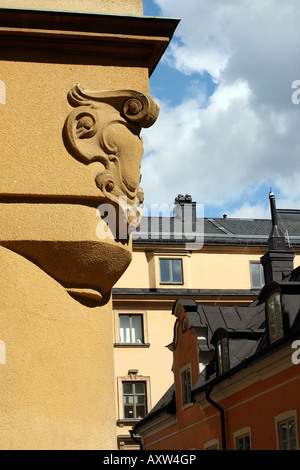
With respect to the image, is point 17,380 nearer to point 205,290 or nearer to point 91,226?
point 91,226

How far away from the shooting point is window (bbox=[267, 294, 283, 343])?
2012 centimetres

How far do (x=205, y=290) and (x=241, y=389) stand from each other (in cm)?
2048

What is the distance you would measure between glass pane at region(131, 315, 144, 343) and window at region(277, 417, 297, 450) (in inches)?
861

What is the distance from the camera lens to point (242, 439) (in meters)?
22.2

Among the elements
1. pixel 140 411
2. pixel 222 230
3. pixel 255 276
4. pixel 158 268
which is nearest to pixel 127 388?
pixel 140 411

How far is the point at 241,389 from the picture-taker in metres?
22.1

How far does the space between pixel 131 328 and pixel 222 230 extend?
28.3 feet

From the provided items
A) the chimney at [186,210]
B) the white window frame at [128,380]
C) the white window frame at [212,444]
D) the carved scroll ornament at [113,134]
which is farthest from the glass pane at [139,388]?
the carved scroll ornament at [113,134]

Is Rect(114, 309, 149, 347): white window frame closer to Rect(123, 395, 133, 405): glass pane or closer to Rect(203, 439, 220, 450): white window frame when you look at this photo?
Rect(123, 395, 133, 405): glass pane

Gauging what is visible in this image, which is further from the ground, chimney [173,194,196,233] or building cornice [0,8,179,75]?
chimney [173,194,196,233]

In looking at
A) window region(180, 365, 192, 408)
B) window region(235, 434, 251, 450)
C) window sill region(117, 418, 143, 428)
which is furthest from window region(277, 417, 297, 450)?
window sill region(117, 418, 143, 428)

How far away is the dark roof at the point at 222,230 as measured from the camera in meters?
43.2

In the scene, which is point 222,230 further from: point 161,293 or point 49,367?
point 49,367
